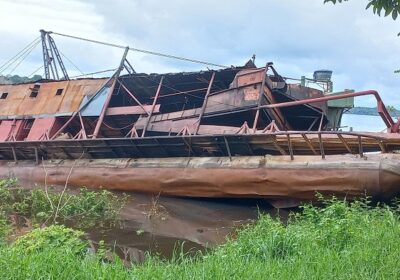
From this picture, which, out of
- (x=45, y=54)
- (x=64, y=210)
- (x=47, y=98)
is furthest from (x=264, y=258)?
(x=45, y=54)

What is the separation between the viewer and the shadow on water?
8658 millimetres

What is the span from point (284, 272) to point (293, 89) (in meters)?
9.45

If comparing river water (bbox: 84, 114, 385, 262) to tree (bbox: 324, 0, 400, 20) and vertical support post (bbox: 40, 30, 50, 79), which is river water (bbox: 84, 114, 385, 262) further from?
vertical support post (bbox: 40, 30, 50, 79)

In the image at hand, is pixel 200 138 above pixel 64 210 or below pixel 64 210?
above

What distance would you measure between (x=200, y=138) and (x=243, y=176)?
1575 mm

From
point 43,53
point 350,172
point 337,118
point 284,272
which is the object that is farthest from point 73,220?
point 43,53

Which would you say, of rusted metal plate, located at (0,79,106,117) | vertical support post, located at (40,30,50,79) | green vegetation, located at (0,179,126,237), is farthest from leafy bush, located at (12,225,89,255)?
vertical support post, located at (40,30,50,79)

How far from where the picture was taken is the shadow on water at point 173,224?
28.4 feet

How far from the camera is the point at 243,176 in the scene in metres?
11.4

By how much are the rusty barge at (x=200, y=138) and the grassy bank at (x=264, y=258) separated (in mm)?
3625

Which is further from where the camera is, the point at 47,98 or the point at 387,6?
the point at 47,98

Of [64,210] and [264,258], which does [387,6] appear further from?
[64,210]

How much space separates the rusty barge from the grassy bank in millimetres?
3625

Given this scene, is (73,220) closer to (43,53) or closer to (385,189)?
(385,189)
